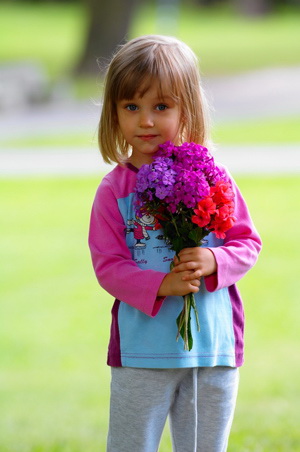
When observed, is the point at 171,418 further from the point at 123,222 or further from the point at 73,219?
the point at 73,219

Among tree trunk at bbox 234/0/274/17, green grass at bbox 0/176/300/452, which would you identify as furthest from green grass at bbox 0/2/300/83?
green grass at bbox 0/176/300/452

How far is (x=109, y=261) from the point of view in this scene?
9.25 feet

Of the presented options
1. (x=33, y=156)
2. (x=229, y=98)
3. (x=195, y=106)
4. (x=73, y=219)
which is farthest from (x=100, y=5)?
(x=195, y=106)

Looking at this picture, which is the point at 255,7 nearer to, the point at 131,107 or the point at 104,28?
the point at 104,28

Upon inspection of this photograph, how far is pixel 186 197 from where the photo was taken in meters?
2.69

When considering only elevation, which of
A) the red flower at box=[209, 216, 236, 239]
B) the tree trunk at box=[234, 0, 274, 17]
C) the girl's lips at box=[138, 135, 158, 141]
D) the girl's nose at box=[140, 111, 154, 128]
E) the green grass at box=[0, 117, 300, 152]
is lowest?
the red flower at box=[209, 216, 236, 239]

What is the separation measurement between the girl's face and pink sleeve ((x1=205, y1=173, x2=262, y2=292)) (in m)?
0.25

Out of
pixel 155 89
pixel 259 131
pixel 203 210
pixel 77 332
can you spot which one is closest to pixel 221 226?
pixel 203 210

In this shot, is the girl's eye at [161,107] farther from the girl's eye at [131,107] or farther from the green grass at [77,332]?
the green grass at [77,332]

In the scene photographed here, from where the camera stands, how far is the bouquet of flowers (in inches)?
106

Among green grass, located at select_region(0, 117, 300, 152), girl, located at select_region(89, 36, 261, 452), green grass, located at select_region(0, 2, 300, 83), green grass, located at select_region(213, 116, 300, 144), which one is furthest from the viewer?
green grass, located at select_region(0, 2, 300, 83)

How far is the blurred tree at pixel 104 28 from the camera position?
21078mm

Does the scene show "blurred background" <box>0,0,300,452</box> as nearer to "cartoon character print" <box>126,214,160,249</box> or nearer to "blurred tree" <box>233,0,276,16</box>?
"cartoon character print" <box>126,214,160,249</box>

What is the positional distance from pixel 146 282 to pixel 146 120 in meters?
0.46
